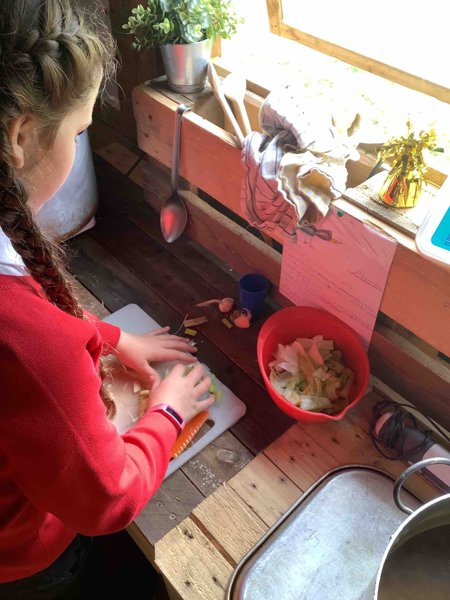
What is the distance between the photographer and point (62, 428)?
533mm

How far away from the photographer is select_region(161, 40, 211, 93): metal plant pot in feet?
3.11

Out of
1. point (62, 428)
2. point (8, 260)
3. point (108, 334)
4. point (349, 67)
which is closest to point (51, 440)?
point (62, 428)

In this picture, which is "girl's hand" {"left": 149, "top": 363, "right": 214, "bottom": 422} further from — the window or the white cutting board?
the window

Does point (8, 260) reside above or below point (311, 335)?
above

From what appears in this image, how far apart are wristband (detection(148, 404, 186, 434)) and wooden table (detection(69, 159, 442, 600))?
0.07 metres

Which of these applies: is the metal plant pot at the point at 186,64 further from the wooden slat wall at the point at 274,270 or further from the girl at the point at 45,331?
the girl at the point at 45,331

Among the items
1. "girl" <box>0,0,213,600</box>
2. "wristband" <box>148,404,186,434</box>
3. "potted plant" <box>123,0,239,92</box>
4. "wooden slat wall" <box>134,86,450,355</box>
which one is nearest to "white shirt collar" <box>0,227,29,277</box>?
"girl" <box>0,0,213,600</box>

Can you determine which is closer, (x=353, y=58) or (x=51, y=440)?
(x=51, y=440)

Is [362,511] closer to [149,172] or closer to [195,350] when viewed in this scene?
[195,350]

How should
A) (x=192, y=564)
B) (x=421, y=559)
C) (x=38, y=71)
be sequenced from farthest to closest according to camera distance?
(x=192, y=564), (x=421, y=559), (x=38, y=71)

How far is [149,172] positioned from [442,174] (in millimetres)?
635

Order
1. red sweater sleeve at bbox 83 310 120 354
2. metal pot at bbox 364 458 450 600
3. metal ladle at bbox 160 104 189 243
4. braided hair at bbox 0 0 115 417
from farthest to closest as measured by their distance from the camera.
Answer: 1. metal ladle at bbox 160 104 189 243
2. red sweater sleeve at bbox 83 310 120 354
3. metal pot at bbox 364 458 450 600
4. braided hair at bbox 0 0 115 417

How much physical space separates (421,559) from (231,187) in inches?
24.1

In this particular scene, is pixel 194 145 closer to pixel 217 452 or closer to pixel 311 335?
pixel 311 335
